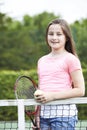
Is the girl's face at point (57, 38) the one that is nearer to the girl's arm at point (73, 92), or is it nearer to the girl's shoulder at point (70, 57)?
the girl's shoulder at point (70, 57)

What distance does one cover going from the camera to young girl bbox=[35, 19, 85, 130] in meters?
4.32

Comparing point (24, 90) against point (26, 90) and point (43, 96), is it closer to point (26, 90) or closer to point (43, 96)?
point (26, 90)

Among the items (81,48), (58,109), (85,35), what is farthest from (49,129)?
(85,35)

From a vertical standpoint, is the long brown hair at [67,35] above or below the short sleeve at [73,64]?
above

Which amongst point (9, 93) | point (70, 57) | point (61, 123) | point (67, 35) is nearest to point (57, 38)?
point (67, 35)

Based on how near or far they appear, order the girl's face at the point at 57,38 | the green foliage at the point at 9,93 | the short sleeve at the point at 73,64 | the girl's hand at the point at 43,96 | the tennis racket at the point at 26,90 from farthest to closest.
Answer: the green foliage at the point at 9,93 < the tennis racket at the point at 26,90 < the girl's face at the point at 57,38 < the short sleeve at the point at 73,64 < the girl's hand at the point at 43,96

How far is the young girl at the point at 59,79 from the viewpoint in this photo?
4320 millimetres

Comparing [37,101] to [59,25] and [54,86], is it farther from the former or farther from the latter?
[59,25]

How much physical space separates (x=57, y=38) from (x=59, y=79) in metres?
0.33

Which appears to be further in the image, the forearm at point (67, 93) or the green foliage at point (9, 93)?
the green foliage at point (9, 93)

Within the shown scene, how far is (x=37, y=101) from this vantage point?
432 centimetres

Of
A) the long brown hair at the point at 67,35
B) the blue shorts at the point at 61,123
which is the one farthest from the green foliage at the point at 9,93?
the blue shorts at the point at 61,123

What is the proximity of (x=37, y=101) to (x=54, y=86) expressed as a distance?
0.18 metres

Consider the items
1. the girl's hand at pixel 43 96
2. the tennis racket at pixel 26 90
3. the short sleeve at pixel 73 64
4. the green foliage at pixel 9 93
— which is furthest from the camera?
the green foliage at pixel 9 93
